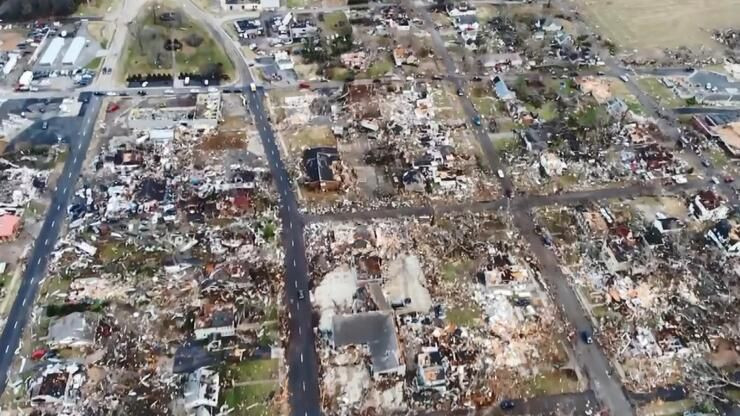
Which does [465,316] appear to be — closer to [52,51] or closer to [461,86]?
[461,86]

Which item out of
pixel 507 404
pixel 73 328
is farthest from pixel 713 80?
pixel 73 328

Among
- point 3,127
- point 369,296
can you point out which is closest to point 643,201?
point 369,296

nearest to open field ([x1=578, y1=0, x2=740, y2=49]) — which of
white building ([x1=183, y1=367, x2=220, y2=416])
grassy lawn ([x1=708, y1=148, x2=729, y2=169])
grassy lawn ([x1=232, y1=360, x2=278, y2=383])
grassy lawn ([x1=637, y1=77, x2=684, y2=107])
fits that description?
grassy lawn ([x1=637, y1=77, x2=684, y2=107])

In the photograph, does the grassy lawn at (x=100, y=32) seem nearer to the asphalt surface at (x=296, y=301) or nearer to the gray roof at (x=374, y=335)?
the asphalt surface at (x=296, y=301)

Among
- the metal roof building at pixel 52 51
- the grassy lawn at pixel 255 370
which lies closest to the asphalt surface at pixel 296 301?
the grassy lawn at pixel 255 370

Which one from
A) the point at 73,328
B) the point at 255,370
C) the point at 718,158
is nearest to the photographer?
the point at 255,370

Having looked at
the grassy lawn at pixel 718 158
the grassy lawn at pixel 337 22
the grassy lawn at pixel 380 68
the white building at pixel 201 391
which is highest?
the grassy lawn at pixel 337 22
